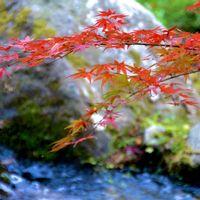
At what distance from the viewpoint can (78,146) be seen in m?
4.16

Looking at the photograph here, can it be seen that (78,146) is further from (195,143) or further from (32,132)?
(195,143)

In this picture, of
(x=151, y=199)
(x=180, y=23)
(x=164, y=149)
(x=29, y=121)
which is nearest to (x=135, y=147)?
(x=164, y=149)

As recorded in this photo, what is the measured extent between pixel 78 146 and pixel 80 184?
48 centimetres

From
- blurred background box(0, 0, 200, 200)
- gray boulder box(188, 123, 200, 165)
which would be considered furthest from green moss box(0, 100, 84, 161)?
gray boulder box(188, 123, 200, 165)

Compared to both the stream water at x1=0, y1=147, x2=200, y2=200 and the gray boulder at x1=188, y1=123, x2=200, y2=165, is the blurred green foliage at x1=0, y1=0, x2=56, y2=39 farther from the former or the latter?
the gray boulder at x1=188, y1=123, x2=200, y2=165

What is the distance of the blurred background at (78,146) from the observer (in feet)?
12.2

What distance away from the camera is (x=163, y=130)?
4270mm

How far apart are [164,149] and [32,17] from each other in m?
1.98

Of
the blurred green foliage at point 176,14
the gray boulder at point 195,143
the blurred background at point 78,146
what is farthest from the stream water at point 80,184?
the blurred green foliage at point 176,14

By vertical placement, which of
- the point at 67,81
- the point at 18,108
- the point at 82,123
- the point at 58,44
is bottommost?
the point at 82,123

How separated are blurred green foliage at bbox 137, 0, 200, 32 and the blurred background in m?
2.78

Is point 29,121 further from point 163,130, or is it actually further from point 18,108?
point 163,130

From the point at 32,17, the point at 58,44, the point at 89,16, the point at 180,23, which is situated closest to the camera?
the point at 58,44

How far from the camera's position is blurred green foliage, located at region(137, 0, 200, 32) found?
23.8ft
